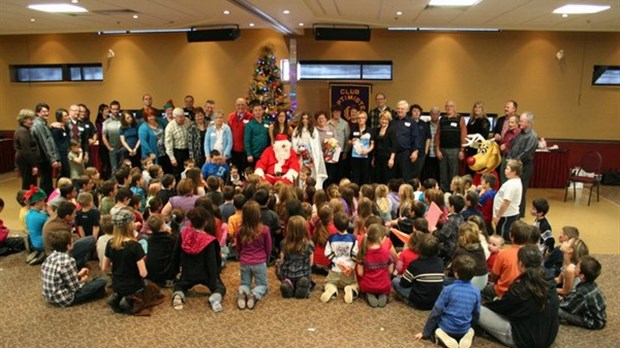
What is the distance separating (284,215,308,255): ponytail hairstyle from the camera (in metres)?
4.01

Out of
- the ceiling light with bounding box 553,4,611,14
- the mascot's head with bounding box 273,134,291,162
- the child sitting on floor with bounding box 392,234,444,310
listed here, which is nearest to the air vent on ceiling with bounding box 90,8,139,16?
the mascot's head with bounding box 273,134,291,162

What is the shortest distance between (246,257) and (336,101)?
266 inches

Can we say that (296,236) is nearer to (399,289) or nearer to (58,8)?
(399,289)

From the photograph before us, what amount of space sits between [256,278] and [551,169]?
7.13 metres

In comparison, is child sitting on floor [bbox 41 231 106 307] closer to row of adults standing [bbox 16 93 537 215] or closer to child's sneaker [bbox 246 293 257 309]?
child's sneaker [bbox 246 293 257 309]

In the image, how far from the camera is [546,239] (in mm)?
4383

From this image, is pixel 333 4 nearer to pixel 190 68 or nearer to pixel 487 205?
pixel 487 205

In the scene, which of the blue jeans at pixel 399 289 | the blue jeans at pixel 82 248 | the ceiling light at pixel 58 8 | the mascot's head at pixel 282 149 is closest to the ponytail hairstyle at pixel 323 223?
the blue jeans at pixel 399 289

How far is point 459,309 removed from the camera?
330cm

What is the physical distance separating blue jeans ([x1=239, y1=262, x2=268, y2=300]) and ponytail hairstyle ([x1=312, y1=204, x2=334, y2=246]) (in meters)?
0.62

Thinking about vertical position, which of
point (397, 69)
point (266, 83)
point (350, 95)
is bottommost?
point (350, 95)

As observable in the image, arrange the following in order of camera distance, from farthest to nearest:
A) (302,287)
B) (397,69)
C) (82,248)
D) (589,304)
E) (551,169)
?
1. (397,69)
2. (551,169)
3. (82,248)
4. (302,287)
5. (589,304)

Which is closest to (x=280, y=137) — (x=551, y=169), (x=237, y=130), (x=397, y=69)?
(x=237, y=130)

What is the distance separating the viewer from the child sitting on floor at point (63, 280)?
3846mm
